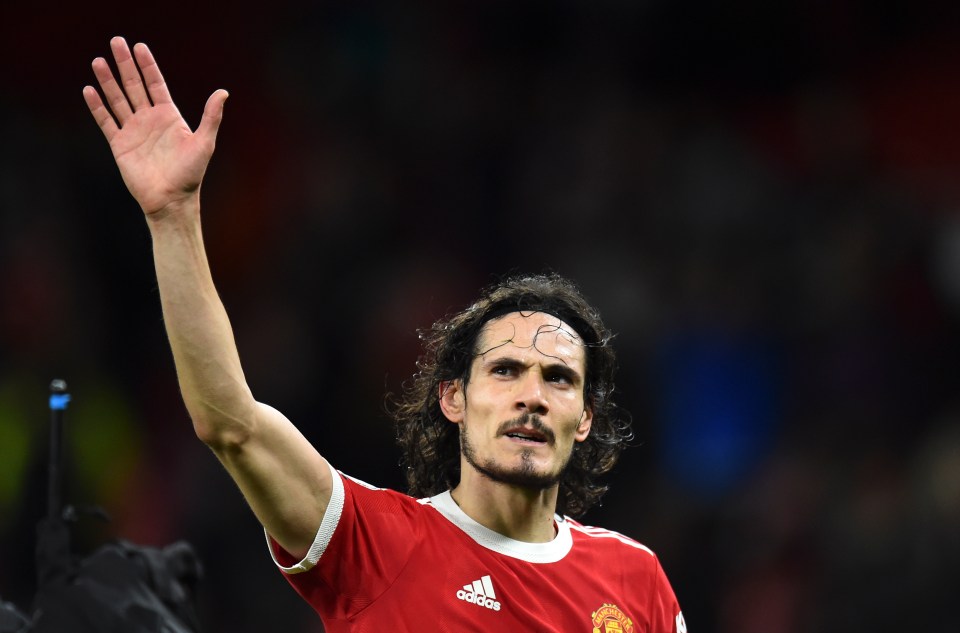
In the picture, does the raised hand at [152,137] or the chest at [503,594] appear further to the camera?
the chest at [503,594]

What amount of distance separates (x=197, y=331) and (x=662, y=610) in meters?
1.81

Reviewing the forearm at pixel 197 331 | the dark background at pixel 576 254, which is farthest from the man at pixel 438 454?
the dark background at pixel 576 254

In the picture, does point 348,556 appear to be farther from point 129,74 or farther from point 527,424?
point 129,74

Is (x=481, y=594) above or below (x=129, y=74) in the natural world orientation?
below

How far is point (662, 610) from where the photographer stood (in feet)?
12.7

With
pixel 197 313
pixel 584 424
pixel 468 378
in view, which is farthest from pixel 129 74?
pixel 584 424

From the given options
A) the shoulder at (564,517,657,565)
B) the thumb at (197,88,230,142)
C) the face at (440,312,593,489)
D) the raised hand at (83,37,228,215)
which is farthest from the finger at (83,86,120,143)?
the shoulder at (564,517,657,565)

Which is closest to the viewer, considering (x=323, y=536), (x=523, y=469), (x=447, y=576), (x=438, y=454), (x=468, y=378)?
(x=323, y=536)

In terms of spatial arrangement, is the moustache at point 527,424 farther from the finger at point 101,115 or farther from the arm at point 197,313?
the finger at point 101,115

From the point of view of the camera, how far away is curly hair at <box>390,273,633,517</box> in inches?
157

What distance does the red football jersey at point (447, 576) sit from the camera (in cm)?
324

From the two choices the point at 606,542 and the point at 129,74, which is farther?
the point at 606,542

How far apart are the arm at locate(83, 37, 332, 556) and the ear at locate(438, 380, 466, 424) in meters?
0.81

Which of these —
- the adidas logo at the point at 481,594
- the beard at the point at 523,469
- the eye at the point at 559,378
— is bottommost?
the adidas logo at the point at 481,594
